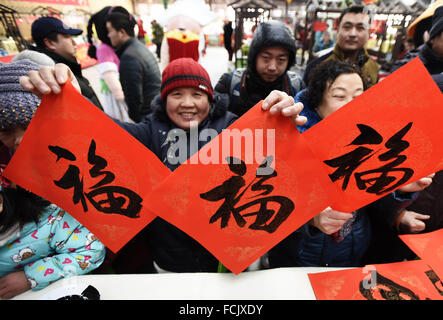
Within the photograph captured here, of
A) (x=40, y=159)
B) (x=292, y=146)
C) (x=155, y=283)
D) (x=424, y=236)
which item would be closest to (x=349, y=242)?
(x=424, y=236)

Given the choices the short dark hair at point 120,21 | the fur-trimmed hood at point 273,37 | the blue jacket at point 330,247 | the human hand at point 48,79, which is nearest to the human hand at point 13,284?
the human hand at point 48,79

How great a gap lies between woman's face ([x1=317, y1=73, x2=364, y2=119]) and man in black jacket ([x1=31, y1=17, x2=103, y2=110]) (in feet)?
4.44

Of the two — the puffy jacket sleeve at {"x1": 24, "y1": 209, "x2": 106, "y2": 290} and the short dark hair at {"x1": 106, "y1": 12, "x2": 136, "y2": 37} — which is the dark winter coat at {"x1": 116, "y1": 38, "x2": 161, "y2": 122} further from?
the puffy jacket sleeve at {"x1": 24, "y1": 209, "x2": 106, "y2": 290}

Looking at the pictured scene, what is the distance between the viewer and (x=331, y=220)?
67cm

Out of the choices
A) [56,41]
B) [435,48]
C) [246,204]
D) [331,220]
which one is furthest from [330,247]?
[56,41]

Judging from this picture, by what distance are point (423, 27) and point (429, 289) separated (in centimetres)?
194

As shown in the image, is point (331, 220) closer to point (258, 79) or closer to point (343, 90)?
point (343, 90)

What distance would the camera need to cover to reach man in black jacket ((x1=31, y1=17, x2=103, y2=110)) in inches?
54.9

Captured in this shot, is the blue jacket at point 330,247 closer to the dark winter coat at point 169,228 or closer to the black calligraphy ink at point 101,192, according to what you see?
the dark winter coat at point 169,228

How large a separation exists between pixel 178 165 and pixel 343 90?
0.67m

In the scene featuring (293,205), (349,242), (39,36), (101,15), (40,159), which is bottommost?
(349,242)

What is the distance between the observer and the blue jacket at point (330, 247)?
0.81 m

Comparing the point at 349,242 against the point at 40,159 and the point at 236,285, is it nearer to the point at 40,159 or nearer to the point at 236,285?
the point at 236,285
